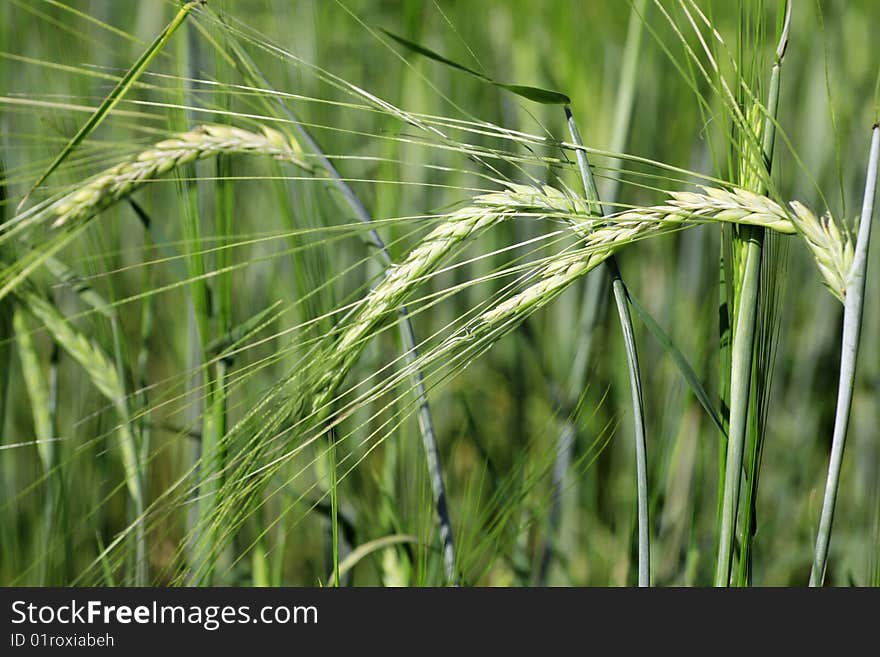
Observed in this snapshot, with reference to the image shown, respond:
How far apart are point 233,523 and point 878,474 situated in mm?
873

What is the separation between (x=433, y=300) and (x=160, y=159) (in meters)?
0.34

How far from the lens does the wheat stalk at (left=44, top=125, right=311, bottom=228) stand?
22.4 inches

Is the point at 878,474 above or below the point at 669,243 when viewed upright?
below

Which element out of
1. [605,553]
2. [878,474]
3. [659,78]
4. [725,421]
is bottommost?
[605,553]

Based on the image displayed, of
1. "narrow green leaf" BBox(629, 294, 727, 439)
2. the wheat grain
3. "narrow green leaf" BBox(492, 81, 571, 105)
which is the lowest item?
"narrow green leaf" BBox(629, 294, 727, 439)

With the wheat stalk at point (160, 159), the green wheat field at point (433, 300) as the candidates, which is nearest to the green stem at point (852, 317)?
the green wheat field at point (433, 300)

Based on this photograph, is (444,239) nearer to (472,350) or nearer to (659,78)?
(472,350)

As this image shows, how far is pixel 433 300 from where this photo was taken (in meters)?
0.85

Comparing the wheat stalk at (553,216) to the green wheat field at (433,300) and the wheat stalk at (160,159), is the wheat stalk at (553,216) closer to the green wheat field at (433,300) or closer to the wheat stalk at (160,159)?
the green wheat field at (433,300)

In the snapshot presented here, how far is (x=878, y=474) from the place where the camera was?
41.5 inches

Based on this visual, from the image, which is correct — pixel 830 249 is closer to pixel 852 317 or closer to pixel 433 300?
pixel 852 317

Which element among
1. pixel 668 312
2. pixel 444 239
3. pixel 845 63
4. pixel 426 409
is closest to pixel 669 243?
pixel 668 312

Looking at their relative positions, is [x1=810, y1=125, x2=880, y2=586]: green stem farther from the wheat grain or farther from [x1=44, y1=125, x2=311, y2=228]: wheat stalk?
[x1=44, y1=125, x2=311, y2=228]: wheat stalk

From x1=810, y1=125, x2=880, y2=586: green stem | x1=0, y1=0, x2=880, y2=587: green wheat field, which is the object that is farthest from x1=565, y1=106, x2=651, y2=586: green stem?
x1=810, y1=125, x2=880, y2=586: green stem
